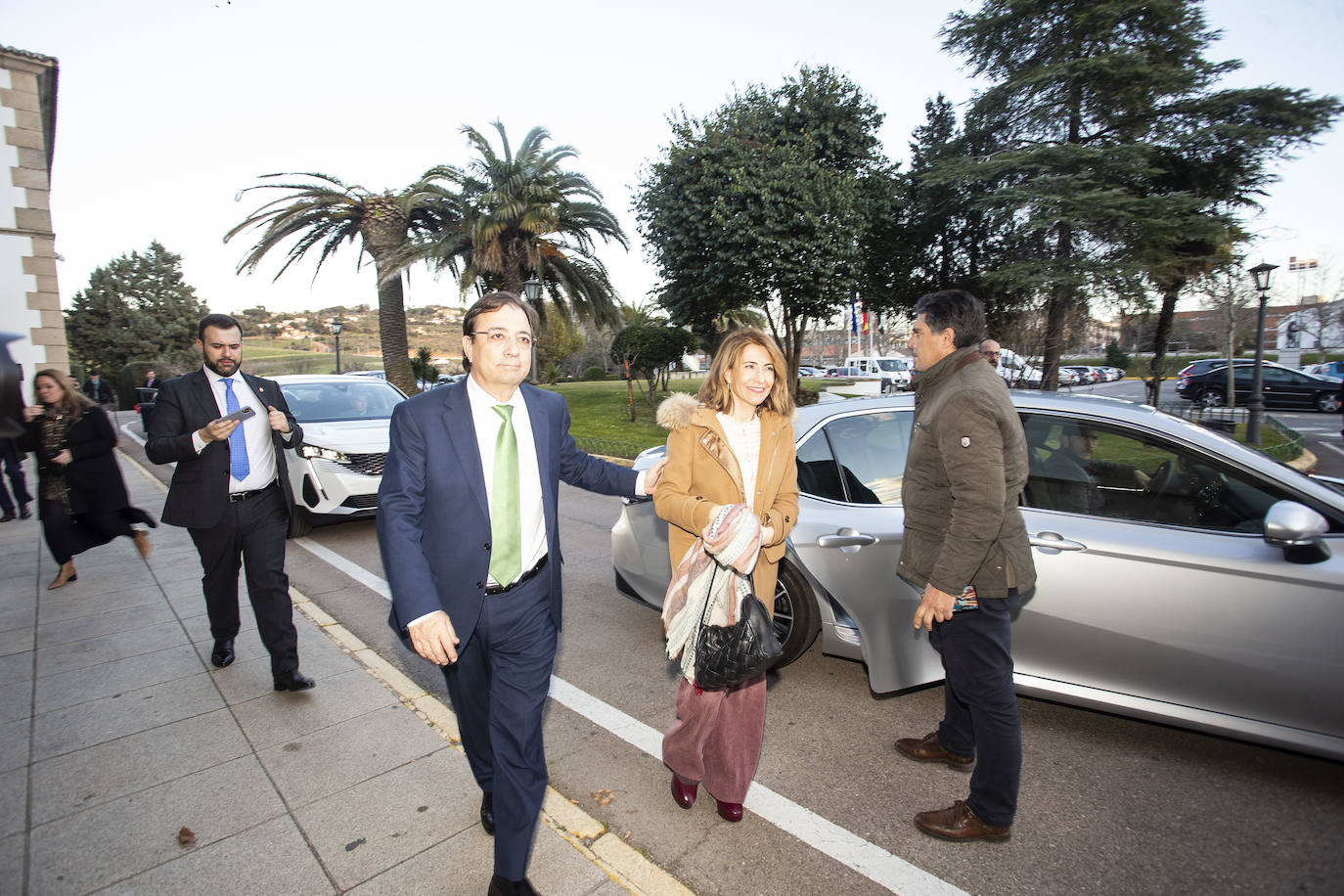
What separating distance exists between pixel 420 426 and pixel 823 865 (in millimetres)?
1955

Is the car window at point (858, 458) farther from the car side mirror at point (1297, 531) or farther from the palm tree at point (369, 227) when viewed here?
the palm tree at point (369, 227)

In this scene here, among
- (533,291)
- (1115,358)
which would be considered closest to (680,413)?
(533,291)

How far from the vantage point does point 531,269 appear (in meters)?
16.9

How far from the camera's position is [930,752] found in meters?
2.87

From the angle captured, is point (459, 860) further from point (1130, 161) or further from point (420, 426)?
point (1130, 161)

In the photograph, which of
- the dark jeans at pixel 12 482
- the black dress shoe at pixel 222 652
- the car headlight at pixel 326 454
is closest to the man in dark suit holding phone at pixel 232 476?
the black dress shoe at pixel 222 652

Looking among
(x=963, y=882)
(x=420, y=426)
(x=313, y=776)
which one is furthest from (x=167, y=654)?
(x=963, y=882)

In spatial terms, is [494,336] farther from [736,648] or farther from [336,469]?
[336,469]

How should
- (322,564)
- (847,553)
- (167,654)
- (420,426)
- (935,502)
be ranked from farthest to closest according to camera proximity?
(322,564) → (167,654) → (847,553) → (935,502) → (420,426)

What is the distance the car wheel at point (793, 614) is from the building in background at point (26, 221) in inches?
554

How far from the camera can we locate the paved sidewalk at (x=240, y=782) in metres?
2.22

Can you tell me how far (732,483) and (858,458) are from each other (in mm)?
1423

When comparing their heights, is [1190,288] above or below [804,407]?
above

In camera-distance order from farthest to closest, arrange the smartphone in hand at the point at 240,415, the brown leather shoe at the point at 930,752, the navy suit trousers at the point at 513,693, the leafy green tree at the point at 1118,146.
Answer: the leafy green tree at the point at 1118,146 < the smartphone in hand at the point at 240,415 < the brown leather shoe at the point at 930,752 < the navy suit trousers at the point at 513,693
